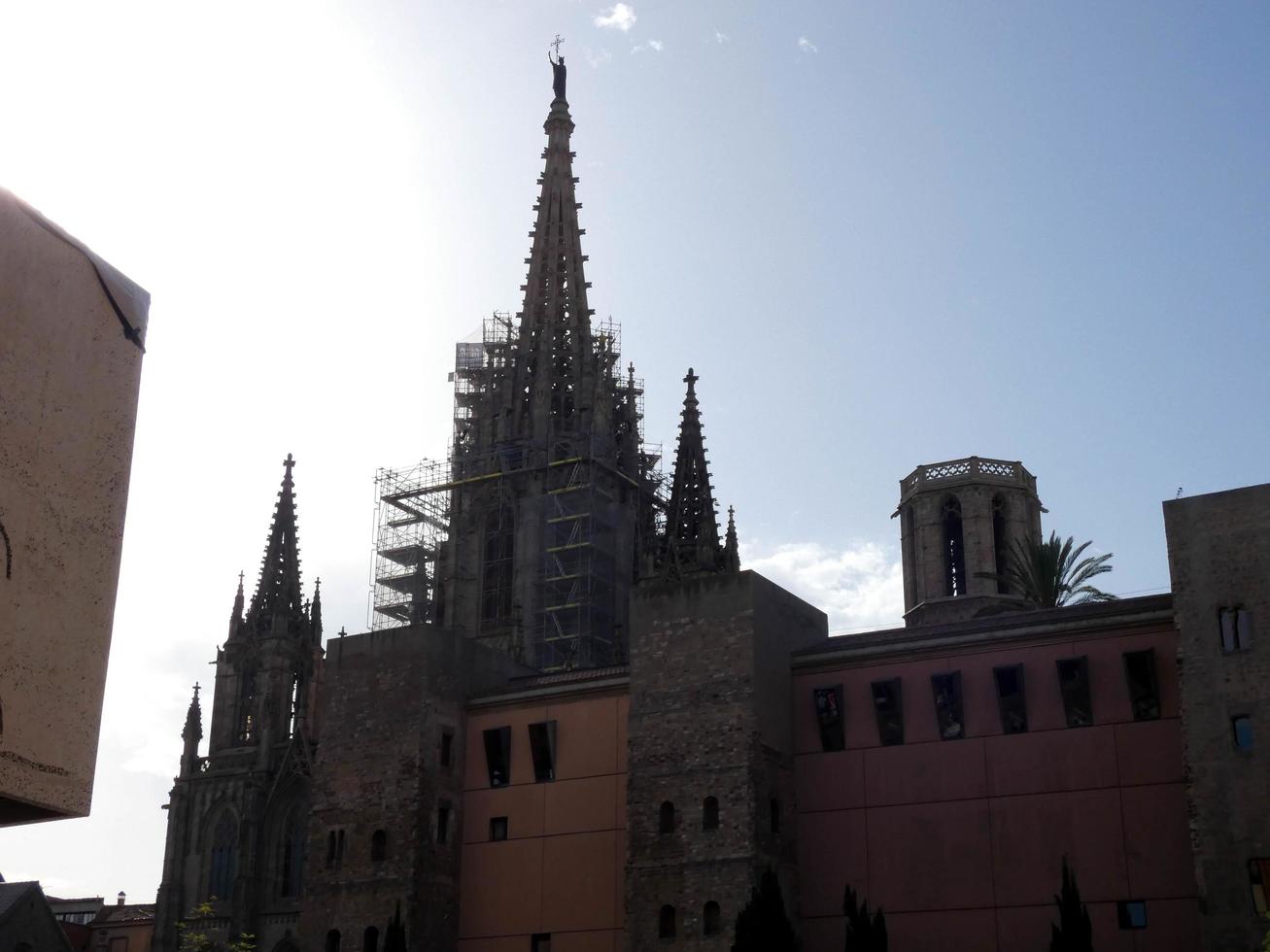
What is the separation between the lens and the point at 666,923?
3909 cm

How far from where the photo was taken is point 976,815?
37.7m

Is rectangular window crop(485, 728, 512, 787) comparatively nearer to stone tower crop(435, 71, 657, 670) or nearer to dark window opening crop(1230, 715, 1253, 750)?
dark window opening crop(1230, 715, 1253, 750)

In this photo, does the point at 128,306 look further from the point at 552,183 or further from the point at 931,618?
the point at 552,183

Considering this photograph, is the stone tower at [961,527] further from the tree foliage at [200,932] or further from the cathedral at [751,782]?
the tree foliage at [200,932]

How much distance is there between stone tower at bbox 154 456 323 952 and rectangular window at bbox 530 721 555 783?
26.0 meters

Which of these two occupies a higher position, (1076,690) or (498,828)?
(1076,690)

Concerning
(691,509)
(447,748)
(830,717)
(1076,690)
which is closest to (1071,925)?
(1076,690)

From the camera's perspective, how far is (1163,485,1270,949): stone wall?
33.1m

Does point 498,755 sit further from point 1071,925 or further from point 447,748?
point 1071,925

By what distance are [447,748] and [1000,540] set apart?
3611 cm

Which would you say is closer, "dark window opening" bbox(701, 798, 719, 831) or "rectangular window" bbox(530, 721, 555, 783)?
"dark window opening" bbox(701, 798, 719, 831)

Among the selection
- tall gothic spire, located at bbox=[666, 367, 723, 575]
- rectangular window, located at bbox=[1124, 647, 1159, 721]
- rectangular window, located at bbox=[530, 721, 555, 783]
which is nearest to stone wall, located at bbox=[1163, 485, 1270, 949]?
rectangular window, located at bbox=[1124, 647, 1159, 721]

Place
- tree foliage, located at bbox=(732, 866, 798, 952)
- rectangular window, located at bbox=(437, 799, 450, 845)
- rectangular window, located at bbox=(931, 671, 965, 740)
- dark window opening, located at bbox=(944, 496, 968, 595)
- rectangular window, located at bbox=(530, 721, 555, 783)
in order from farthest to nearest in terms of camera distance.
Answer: dark window opening, located at bbox=(944, 496, 968, 595) → rectangular window, located at bbox=(437, 799, 450, 845) → rectangular window, located at bbox=(530, 721, 555, 783) → rectangular window, located at bbox=(931, 671, 965, 740) → tree foliage, located at bbox=(732, 866, 798, 952)

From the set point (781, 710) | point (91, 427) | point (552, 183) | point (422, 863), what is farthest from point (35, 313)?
point (552, 183)
